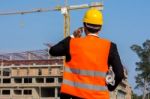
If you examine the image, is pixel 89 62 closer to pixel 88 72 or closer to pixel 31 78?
pixel 88 72

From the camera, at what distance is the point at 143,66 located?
4200 inches

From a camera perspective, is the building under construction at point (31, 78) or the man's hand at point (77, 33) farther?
the building under construction at point (31, 78)

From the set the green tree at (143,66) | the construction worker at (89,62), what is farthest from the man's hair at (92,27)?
the green tree at (143,66)

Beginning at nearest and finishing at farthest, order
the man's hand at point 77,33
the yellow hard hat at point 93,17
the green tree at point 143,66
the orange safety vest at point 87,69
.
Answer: the orange safety vest at point 87,69, the yellow hard hat at point 93,17, the man's hand at point 77,33, the green tree at point 143,66

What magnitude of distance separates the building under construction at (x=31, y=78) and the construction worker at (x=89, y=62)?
11004 centimetres

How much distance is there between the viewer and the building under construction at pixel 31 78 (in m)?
118

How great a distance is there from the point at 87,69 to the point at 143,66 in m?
104

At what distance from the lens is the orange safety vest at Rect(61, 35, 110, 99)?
409cm

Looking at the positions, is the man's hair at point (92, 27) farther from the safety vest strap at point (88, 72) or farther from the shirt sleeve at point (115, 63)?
the safety vest strap at point (88, 72)

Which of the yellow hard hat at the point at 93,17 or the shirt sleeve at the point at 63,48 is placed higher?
the yellow hard hat at the point at 93,17

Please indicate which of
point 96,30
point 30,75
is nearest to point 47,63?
point 30,75

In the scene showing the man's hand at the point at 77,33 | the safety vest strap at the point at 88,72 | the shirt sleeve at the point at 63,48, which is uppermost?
the man's hand at the point at 77,33

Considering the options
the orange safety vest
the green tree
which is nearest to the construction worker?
the orange safety vest

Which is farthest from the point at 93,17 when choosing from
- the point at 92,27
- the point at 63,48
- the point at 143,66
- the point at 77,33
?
the point at 143,66
